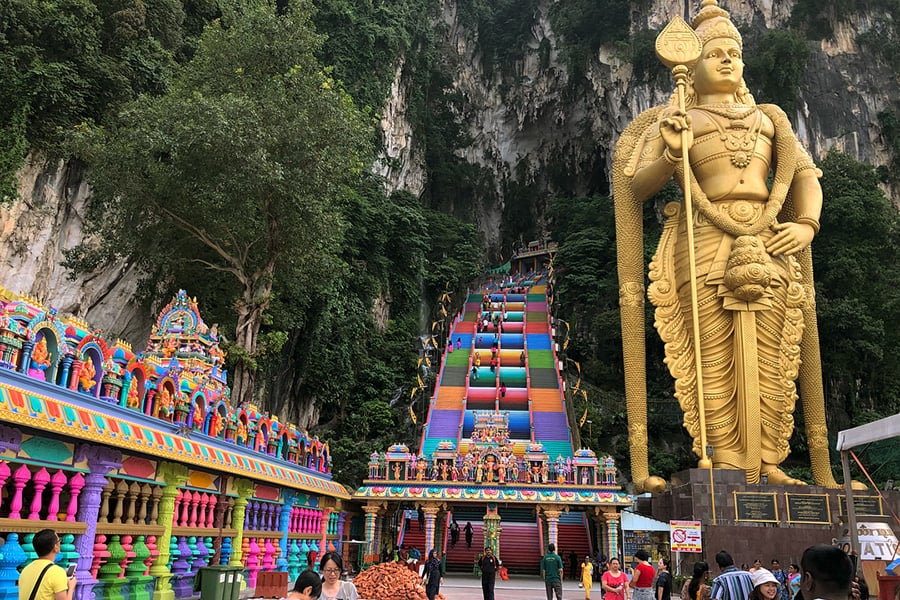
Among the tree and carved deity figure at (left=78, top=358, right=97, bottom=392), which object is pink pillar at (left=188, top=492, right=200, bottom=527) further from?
the tree

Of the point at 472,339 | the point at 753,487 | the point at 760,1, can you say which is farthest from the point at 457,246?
the point at 753,487

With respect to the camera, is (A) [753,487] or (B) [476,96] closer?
(A) [753,487]

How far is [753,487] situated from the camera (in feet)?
33.4

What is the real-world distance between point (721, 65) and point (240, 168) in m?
8.08

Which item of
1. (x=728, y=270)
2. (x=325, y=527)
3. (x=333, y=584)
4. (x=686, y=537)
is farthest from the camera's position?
(x=325, y=527)

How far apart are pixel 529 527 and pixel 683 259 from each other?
686 centimetres

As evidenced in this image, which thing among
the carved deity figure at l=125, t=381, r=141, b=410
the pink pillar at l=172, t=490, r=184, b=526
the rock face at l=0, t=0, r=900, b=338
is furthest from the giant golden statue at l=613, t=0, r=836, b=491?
the rock face at l=0, t=0, r=900, b=338

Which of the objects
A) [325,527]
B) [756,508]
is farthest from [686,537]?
[325,527]

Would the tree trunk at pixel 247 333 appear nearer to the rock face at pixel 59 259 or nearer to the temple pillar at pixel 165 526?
the rock face at pixel 59 259

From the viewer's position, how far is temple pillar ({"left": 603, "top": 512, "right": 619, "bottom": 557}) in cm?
1216

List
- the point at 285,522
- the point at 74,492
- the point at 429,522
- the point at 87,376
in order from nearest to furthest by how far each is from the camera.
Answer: the point at 74,492, the point at 87,376, the point at 285,522, the point at 429,522

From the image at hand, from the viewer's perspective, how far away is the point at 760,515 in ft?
32.7

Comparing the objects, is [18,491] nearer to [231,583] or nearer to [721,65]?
[231,583]

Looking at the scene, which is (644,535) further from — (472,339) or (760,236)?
(472,339)
